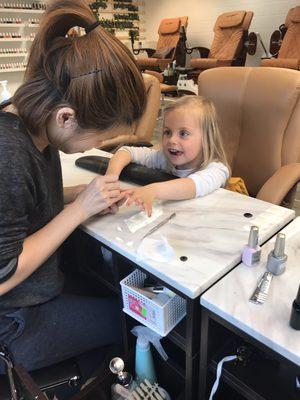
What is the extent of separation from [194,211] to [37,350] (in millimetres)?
557

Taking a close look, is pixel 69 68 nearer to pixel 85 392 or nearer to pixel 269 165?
pixel 85 392

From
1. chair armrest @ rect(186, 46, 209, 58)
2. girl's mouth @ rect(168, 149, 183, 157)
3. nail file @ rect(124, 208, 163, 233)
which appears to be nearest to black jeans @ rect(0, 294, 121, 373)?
nail file @ rect(124, 208, 163, 233)

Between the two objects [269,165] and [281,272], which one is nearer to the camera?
[281,272]

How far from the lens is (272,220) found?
90 centimetres

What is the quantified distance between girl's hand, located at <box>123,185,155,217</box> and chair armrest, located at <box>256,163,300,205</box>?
44 centimetres

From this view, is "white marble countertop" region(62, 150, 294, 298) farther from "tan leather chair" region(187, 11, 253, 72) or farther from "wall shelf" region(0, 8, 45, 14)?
"wall shelf" region(0, 8, 45, 14)

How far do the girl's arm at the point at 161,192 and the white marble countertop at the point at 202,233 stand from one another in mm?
28

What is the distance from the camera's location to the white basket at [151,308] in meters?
0.76

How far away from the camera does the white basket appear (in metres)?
0.76

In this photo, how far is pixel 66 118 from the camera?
72 centimetres

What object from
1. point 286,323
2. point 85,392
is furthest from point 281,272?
point 85,392

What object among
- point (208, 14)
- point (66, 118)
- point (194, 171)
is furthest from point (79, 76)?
point (208, 14)

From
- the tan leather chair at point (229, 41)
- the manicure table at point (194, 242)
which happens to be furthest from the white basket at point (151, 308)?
the tan leather chair at point (229, 41)

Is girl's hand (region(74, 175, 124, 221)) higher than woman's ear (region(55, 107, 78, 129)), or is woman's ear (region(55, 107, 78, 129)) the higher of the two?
woman's ear (region(55, 107, 78, 129))
